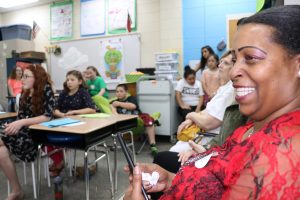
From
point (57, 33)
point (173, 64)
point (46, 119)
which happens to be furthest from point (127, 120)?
point (57, 33)

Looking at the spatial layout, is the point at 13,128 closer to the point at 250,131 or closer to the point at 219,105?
the point at 219,105

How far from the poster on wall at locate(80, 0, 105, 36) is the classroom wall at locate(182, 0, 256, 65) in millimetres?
1889

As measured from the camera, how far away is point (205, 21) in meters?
4.50

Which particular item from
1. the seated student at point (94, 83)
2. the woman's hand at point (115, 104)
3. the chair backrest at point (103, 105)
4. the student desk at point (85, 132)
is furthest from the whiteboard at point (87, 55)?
the student desk at point (85, 132)

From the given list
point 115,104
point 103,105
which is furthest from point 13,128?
point 115,104

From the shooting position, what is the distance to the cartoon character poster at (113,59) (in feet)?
17.6

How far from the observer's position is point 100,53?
5.62 m

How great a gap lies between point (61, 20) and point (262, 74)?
20.2 ft

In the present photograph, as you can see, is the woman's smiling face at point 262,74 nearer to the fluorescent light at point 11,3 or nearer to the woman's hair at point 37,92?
the woman's hair at point 37,92

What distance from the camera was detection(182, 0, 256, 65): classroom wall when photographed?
427 cm

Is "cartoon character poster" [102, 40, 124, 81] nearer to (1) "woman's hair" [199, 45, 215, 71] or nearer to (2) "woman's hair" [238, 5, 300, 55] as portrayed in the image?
(1) "woman's hair" [199, 45, 215, 71]

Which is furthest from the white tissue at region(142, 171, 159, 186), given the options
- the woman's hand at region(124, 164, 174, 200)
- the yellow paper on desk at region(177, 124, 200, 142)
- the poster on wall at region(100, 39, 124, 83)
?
the poster on wall at region(100, 39, 124, 83)

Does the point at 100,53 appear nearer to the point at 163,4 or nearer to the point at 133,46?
the point at 133,46

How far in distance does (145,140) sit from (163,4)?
2533 mm
